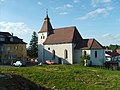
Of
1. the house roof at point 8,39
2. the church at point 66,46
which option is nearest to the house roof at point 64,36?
the church at point 66,46

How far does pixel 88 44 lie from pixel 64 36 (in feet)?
24.7

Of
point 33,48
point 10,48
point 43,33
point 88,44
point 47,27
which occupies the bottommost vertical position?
point 10,48

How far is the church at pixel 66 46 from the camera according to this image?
61.4 m

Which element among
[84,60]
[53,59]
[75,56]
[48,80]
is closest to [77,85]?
[48,80]

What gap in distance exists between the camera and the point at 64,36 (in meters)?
66.6

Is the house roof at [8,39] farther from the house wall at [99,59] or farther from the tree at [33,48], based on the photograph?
the tree at [33,48]

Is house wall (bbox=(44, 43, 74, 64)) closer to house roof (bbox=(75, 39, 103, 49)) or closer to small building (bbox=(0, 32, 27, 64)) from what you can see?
house roof (bbox=(75, 39, 103, 49))

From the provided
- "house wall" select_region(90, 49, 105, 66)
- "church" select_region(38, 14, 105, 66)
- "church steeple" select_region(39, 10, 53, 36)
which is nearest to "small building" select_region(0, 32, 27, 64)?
"church" select_region(38, 14, 105, 66)

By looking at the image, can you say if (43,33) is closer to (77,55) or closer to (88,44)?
(77,55)

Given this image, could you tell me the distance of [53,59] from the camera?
6825cm

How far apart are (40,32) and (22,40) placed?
10.2 metres

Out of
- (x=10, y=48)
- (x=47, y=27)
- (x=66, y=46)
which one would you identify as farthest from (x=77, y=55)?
(x=10, y=48)

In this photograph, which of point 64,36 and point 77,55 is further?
point 64,36

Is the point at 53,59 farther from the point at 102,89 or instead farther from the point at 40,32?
the point at 102,89
